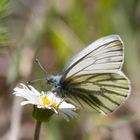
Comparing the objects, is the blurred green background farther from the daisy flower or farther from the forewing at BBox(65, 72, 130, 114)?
the daisy flower

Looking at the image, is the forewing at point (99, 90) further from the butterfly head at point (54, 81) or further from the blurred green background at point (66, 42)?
the blurred green background at point (66, 42)

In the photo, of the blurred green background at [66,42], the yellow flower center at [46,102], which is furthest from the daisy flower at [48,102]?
the blurred green background at [66,42]

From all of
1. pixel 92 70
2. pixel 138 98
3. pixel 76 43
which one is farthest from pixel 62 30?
pixel 92 70

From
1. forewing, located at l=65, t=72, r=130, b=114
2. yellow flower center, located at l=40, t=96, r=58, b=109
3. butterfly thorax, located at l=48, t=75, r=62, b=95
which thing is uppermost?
butterfly thorax, located at l=48, t=75, r=62, b=95

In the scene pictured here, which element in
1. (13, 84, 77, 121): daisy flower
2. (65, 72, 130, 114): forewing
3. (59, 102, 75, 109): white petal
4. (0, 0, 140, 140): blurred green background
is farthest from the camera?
(0, 0, 140, 140): blurred green background

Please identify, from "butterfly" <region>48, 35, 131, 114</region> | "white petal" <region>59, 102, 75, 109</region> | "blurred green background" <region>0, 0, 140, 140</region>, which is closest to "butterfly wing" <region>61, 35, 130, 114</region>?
"butterfly" <region>48, 35, 131, 114</region>

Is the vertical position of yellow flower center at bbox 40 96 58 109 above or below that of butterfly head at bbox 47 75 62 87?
below

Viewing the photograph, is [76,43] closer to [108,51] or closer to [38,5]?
[38,5]
